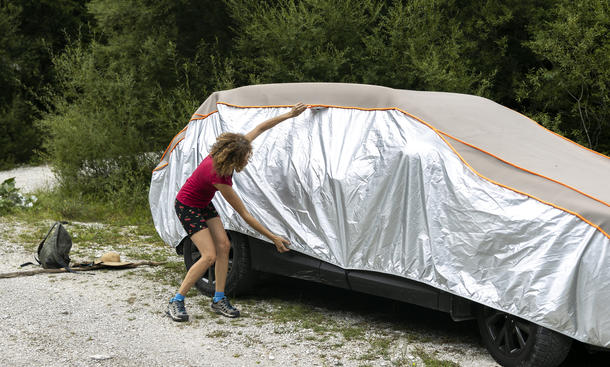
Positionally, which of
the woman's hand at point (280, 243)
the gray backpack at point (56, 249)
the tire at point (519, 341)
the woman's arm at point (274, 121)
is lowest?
the gray backpack at point (56, 249)

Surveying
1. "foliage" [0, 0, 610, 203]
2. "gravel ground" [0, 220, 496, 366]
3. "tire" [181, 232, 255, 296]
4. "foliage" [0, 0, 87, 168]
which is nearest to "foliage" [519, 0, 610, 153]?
"foliage" [0, 0, 610, 203]

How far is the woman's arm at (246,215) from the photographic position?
5.11 meters

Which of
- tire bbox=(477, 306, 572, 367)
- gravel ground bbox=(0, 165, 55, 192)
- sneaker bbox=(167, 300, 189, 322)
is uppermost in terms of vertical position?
tire bbox=(477, 306, 572, 367)

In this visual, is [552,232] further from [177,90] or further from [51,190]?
[51,190]

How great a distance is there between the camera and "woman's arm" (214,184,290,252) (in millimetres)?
5105

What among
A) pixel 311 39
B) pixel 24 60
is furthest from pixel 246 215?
pixel 24 60

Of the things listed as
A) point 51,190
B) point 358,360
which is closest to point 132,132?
point 51,190

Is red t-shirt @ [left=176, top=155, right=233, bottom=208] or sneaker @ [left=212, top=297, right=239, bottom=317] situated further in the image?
sneaker @ [left=212, top=297, right=239, bottom=317]

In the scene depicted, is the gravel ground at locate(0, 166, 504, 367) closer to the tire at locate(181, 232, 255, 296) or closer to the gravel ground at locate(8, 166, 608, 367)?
the gravel ground at locate(8, 166, 608, 367)

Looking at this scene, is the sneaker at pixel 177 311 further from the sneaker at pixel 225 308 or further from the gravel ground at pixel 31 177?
the gravel ground at pixel 31 177

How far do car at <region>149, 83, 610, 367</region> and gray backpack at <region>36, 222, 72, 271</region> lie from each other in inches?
53.0

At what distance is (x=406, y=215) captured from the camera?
4.70 m

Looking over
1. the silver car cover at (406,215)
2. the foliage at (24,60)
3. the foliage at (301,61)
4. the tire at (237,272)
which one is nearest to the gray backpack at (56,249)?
the silver car cover at (406,215)

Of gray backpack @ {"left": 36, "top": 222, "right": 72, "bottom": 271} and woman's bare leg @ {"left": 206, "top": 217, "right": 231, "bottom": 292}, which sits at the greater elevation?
woman's bare leg @ {"left": 206, "top": 217, "right": 231, "bottom": 292}
